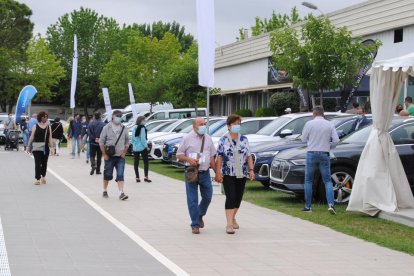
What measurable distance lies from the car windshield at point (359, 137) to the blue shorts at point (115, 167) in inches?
175

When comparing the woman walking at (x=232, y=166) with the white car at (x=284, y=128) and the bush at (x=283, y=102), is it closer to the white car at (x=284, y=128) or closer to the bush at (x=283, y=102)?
the white car at (x=284, y=128)

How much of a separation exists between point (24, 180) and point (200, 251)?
1093cm

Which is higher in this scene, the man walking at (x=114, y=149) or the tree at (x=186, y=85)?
the tree at (x=186, y=85)

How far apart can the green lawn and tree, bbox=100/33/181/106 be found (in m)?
34.1

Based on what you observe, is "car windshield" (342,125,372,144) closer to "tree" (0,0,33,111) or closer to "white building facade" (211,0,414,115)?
"white building facade" (211,0,414,115)

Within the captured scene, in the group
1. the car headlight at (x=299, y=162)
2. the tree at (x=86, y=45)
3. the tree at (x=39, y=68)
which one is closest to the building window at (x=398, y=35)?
the car headlight at (x=299, y=162)

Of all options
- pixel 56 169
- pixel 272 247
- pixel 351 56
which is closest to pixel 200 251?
pixel 272 247

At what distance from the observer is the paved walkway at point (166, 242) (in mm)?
8266

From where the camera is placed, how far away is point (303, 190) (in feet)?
45.9

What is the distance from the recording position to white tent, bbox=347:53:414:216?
12.5 metres

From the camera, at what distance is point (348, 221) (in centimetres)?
1207

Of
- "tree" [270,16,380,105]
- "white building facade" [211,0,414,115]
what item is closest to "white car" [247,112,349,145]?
"tree" [270,16,380,105]

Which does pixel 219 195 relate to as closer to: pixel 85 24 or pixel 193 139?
pixel 193 139

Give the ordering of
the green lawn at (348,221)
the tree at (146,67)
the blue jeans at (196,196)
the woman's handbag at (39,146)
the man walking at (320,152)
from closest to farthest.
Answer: the green lawn at (348,221) < the blue jeans at (196,196) < the man walking at (320,152) < the woman's handbag at (39,146) < the tree at (146,67)
